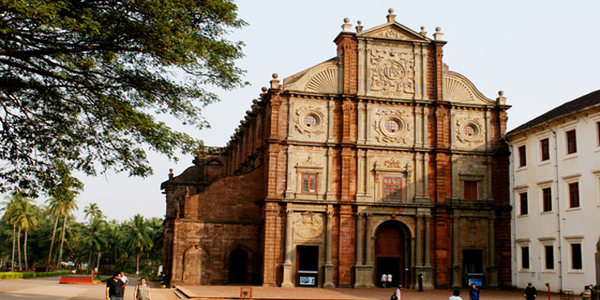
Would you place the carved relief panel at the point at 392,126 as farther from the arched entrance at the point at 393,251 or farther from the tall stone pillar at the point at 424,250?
the arched entrance at the point at 393,251

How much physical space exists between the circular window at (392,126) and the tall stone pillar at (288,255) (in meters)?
8.22

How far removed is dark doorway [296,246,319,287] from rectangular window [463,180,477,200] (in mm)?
10283

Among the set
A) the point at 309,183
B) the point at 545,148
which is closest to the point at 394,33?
the point at 309,183

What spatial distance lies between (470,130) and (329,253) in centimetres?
1233

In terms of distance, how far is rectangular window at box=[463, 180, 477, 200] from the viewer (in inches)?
1554

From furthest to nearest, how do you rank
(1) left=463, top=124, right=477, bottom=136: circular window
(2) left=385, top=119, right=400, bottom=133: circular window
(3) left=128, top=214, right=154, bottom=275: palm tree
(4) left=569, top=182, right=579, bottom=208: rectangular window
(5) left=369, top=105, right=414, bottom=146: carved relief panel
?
(3) left=128, top=214, right=154, bottom=275: palm tree
(1) left=463, top=124, right=477, bottom=136: circular window
(2) left=385, top=119, right=400, bottom=133: circular window
(5) left=369, top=105, right=414, bottom=146: carved relief panel
(4) left=569, top=182, right=579, bottom=208: rectangular window

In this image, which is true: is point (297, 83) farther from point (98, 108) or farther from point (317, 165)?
point (98, 108)

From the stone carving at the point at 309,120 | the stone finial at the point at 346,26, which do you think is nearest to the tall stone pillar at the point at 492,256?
the stone carving at the point at 309,120

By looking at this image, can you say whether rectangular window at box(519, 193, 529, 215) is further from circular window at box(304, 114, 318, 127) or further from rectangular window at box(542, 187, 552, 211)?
circular window at box(304, 114, 318, 127)

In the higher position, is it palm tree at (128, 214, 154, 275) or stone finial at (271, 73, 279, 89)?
stone finial at (271, 73, 279, 89)

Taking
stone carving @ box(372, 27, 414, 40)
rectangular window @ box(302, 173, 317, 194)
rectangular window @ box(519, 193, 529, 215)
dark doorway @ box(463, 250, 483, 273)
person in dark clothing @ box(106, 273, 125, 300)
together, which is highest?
stone carving @ box(372, 27, 414, 40)

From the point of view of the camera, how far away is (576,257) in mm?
32625

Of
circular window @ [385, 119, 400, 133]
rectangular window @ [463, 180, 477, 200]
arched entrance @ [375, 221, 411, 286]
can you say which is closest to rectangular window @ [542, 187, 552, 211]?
rectangular window @ [463, 180, 477, 200]

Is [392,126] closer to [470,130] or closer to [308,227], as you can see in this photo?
[470,130]
